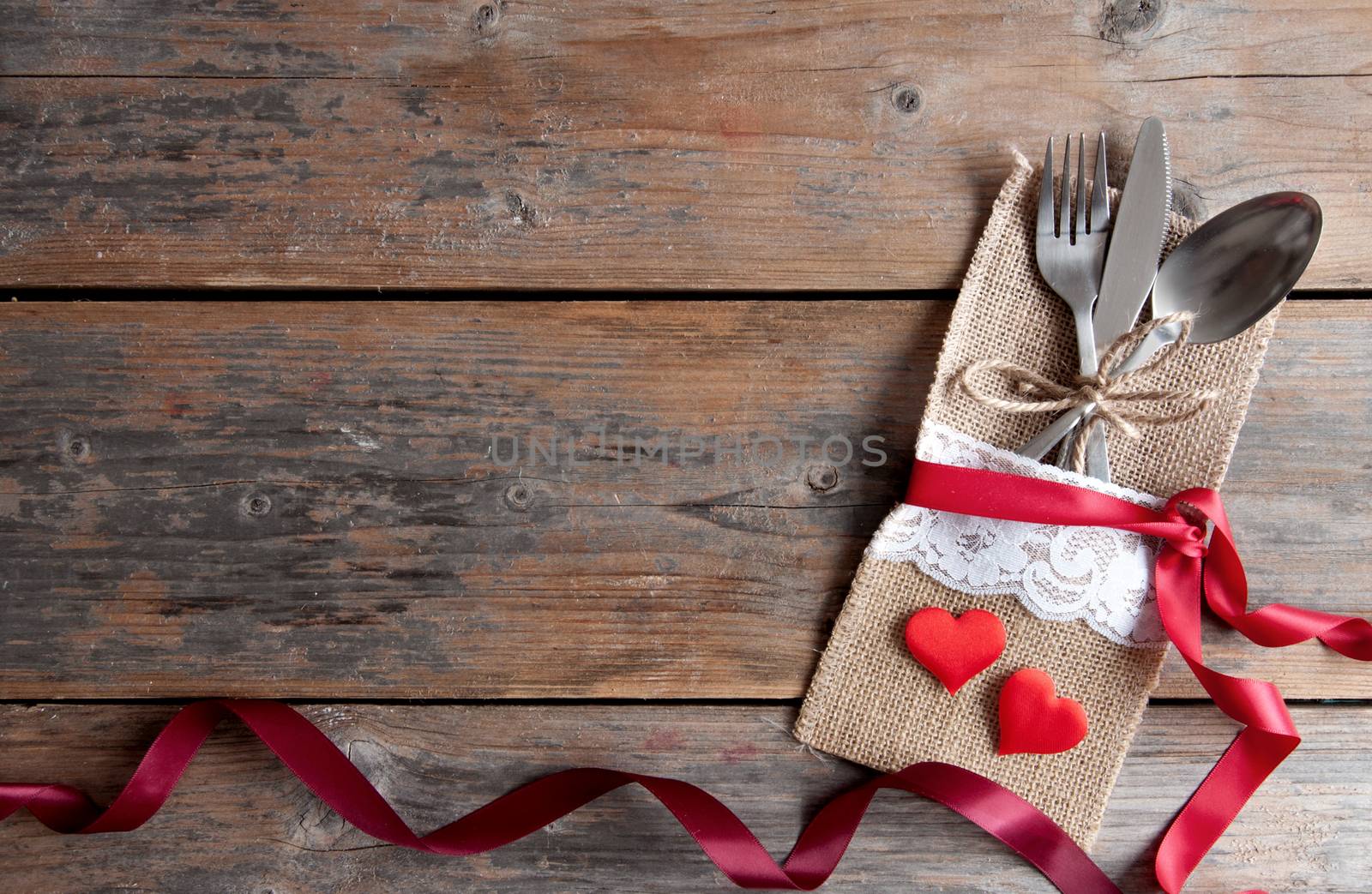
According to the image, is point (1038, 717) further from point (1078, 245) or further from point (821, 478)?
point (1078, 245)

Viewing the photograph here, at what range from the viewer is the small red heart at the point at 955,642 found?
63 cm

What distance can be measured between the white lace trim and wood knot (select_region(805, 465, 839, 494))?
0.22 ft

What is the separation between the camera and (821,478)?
68cm

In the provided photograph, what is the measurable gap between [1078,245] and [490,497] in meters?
0.47

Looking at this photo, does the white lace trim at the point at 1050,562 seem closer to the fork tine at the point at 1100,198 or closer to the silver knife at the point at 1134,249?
the silver knife at the point at 1134,249

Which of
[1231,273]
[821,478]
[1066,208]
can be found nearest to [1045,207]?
[1066,208]

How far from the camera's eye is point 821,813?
2.15ft

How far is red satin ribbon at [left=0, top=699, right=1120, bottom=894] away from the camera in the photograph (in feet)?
2.05

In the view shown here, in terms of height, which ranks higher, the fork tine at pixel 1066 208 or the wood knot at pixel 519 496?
the fork tine at pixel 1066 208

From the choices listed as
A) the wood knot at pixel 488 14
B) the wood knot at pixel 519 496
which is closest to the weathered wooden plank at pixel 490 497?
the wood knot at pixel 519 496

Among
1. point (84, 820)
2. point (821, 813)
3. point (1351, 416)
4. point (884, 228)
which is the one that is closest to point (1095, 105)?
point (884, 228)

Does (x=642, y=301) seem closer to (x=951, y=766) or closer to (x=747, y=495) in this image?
(x=747, y=495)

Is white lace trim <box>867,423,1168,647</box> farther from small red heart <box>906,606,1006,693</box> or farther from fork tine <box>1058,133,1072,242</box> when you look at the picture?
fork tine <box>1058,133,1072,242</box>

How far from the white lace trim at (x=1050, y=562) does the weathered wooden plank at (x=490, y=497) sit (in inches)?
2.2
